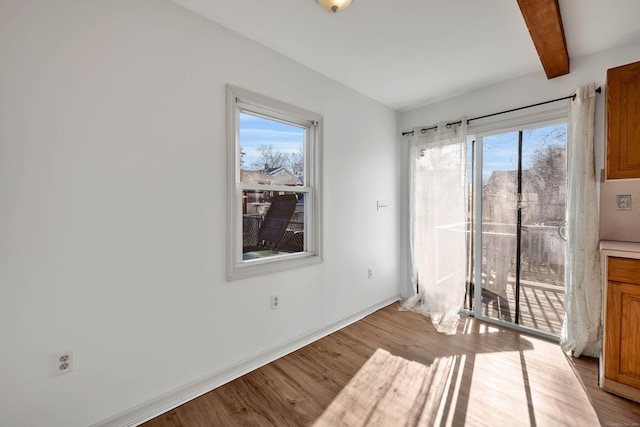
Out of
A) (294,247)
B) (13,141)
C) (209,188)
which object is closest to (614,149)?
(294,247)

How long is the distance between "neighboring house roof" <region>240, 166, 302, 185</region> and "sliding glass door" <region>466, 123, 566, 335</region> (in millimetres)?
2052

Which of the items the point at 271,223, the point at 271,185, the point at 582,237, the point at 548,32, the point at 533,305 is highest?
the point at 548,32

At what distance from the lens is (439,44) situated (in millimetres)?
2119

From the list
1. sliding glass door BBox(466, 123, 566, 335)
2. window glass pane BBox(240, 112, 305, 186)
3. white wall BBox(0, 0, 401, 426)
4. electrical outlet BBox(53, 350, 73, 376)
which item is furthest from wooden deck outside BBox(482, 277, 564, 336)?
electrical outlet BBox(53, 350, 73, 376)

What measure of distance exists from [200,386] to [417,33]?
2938 millimetres

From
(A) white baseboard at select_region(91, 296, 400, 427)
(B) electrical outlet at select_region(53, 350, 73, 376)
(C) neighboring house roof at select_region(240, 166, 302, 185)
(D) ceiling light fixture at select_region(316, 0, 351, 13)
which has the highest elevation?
(D) ceiling light fixture at select_region(316, 0, 351, 13)

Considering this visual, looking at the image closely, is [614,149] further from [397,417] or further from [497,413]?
[397,417]

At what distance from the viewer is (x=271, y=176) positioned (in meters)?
2.36

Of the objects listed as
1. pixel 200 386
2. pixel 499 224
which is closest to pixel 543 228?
pixel 499 224

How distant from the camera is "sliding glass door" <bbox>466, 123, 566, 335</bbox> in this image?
256 centimetres

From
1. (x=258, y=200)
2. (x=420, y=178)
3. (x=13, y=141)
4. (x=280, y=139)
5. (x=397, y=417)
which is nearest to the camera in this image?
(x=13, y=141)

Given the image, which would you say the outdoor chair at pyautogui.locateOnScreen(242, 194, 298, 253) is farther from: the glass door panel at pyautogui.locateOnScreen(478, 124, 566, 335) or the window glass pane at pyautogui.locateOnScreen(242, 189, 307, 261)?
the glass door panel at pyautogui.locateOnScreen(478, 124, 566, 335)

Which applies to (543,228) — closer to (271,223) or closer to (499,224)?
(499,224)

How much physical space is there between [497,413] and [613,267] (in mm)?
1220
